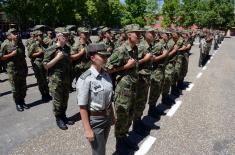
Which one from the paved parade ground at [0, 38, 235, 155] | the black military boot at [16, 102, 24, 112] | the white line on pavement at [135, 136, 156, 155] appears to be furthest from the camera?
the black military boot at [16, 102, 24, 112]

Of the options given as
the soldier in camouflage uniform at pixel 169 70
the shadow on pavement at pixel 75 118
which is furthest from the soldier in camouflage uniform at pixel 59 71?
the soldier in camouflage uniform at pixel 169 70

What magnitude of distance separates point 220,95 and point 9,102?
6202mm

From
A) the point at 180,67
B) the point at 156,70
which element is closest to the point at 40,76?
the point at 156,70

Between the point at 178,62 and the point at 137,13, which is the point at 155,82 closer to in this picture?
the point at 178,62

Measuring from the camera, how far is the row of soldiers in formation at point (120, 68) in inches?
186

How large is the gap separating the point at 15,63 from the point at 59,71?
1.78m

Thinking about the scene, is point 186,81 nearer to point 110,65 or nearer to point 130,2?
point 110,65

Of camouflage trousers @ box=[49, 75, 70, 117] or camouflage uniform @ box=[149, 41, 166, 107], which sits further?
camouflage uniform @ box=[149, 41, 166, 107]

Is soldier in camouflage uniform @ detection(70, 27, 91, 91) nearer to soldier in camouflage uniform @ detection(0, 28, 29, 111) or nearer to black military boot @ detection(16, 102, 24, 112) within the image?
soldier in camouflage uniform @ detection(0, 28, 29, 111)

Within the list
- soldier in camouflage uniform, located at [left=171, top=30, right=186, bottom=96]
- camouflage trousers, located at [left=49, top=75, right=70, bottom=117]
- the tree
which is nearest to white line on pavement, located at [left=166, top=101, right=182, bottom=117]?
soldier in camouflage uniform, located at [left=171, top=30, right=186, bottom=96]

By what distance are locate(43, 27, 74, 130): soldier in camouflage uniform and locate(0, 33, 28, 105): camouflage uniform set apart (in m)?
1.62

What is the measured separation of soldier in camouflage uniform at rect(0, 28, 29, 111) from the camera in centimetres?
688

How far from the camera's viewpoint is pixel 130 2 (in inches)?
1575

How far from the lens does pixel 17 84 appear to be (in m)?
7.09
